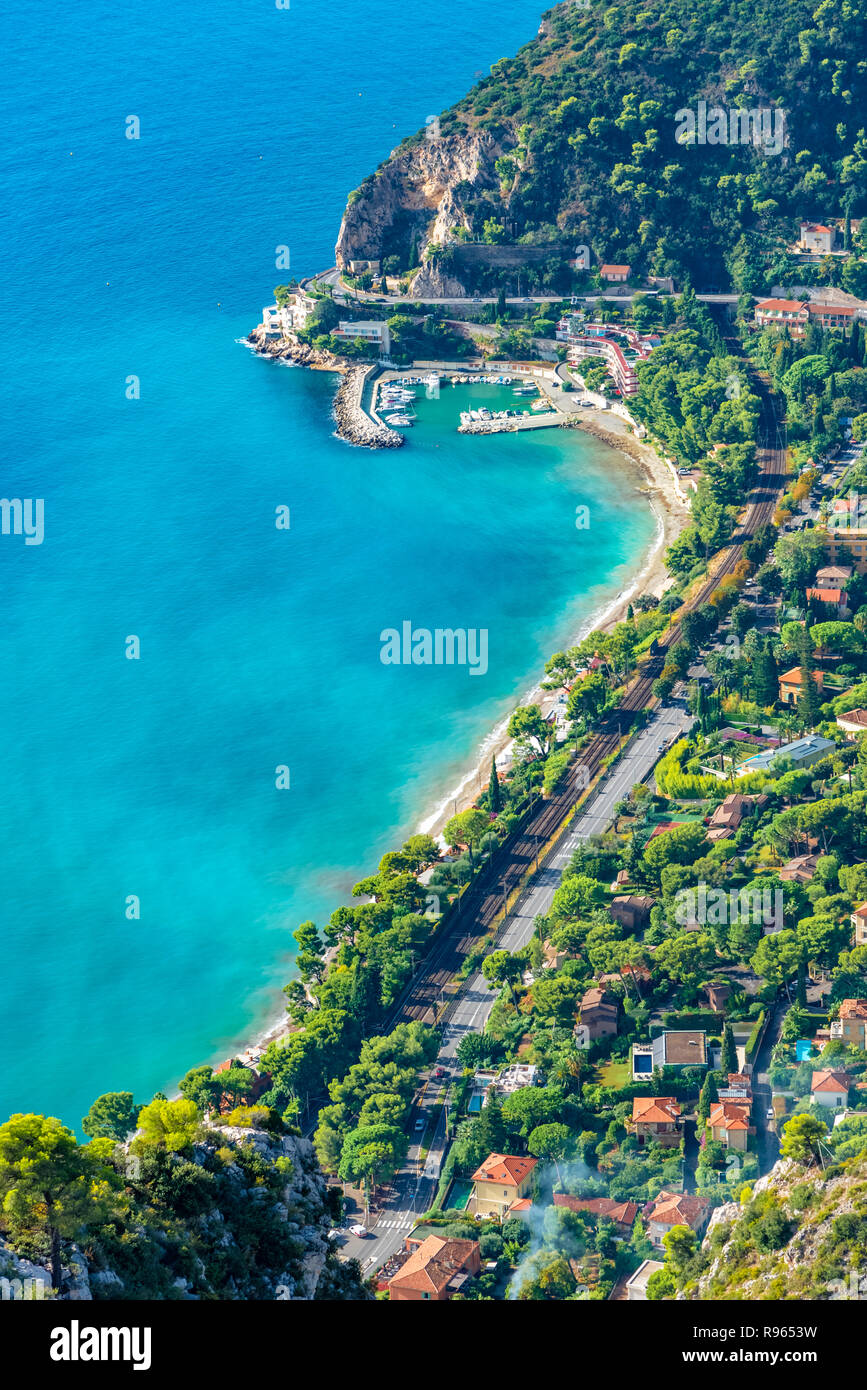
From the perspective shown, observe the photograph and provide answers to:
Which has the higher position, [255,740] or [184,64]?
[184,64]

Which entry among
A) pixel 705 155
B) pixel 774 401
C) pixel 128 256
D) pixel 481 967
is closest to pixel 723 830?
pixel 481 967

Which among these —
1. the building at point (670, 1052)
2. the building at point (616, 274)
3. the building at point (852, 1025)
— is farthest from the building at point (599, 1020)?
the building at point (616, 274)

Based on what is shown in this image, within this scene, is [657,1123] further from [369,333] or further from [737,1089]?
[369,333]

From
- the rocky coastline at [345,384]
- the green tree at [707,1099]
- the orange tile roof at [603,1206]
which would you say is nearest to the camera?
the orange tile roof at [603,1206]

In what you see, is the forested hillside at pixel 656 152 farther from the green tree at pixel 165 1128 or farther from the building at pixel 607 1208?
the green tree at pixel 165 1128

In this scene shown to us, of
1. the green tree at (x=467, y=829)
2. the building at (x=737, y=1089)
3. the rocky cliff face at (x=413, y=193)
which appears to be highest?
the rocky cliff face at (x=413, y=193)

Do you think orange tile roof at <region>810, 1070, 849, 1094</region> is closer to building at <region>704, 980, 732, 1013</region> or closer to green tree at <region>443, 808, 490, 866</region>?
building at <region>704, 980, 732, 1013</region>

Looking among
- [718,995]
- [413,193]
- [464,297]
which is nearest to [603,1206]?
[718,995]
